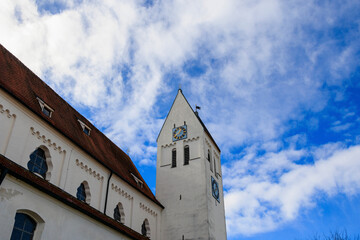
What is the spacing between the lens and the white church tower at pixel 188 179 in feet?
90.8

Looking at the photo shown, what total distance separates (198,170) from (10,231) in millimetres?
18575

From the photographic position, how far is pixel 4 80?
56.6ft

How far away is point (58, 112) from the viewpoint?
21.6 metres

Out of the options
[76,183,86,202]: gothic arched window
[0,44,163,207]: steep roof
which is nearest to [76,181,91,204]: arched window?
[76,183,86,202]: gothic arched window

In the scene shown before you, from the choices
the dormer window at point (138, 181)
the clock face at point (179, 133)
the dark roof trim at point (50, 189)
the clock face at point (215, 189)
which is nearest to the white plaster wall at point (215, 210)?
the clock face at point (215, 189)

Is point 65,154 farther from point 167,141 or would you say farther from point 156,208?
point 167,141

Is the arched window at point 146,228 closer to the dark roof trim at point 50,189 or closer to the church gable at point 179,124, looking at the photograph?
the dark roof trim at point 50,189

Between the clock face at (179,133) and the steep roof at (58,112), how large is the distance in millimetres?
6283

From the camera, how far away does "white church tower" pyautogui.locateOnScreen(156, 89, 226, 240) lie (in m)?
27.7

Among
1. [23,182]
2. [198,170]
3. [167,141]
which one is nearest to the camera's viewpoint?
[23,182]

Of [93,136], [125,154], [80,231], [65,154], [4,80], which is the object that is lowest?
[80,231]

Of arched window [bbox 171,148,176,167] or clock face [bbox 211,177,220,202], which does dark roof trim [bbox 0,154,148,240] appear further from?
arched window [bbox 171,148,176,167]

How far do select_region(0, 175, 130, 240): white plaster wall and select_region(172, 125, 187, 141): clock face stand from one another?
15593mm

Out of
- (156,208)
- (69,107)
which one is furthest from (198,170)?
(69,107)
